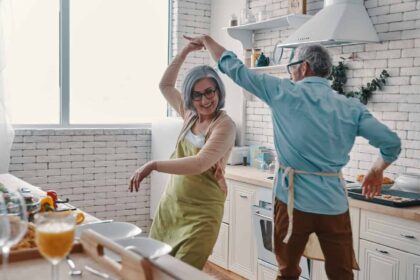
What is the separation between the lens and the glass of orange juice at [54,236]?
1.40m

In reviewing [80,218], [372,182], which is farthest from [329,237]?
[80,218]

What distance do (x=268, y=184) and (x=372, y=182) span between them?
54.9 inches

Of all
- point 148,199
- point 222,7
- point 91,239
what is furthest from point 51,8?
point 91,239

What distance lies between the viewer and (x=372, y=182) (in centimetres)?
284

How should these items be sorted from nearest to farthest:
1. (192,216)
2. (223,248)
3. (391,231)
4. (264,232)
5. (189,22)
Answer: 1. (192,216)
2. (391,231)
3. (264,232)
4. (223,248)
5. (189,22)

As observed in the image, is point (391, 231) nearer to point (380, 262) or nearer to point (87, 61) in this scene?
point (380, 262)

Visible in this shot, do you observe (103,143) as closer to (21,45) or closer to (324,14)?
(21,45)

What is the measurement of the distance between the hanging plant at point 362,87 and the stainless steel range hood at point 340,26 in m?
0.28

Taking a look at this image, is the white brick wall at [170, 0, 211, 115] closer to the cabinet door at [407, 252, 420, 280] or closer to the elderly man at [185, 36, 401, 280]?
the elderly man at [185, 36, 401, 280]

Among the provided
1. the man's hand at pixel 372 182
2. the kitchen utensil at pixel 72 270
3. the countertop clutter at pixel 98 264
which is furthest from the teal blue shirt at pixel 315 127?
the kitchen utensil at pixel 72 270

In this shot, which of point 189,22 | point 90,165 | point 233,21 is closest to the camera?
point 233,21

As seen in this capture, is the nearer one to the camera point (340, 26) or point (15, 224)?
point (15, 224)

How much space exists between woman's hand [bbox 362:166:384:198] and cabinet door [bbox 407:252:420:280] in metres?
0.55

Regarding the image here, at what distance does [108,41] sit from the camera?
5.58 m
